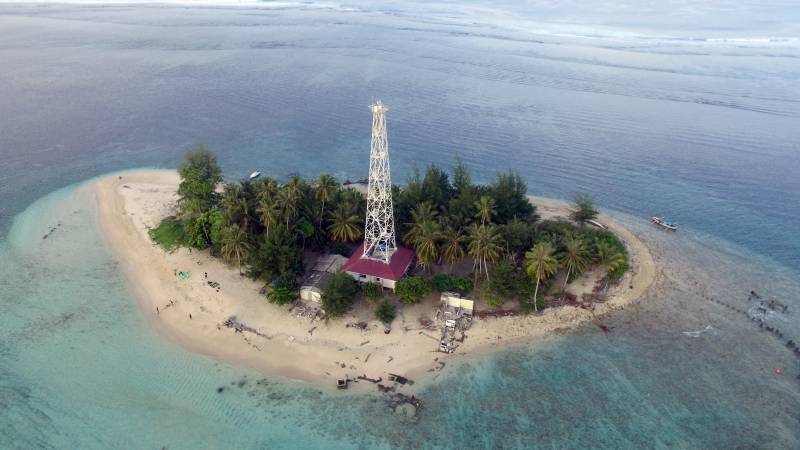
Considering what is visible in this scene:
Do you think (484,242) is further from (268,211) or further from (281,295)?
(268,211)

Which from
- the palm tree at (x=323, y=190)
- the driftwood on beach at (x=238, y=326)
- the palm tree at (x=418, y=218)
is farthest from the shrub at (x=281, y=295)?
the palm tree at (x=418, y=218)

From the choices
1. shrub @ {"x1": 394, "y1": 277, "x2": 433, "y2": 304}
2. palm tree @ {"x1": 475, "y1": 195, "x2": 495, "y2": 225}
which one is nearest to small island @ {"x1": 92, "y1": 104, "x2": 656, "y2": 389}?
shrub @ {"x1": 394, "y1": 277, "x2": 433, "y2": 304}

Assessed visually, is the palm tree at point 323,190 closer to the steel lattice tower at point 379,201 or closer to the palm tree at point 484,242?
the steel lattice tower at point 379,201

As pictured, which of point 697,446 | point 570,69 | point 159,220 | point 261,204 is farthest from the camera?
point 570,69

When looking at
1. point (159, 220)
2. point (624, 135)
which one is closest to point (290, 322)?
point (159, 220)

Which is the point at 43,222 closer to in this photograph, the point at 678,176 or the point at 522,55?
the point at 678,176

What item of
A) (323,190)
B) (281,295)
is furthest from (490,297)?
(323,190)

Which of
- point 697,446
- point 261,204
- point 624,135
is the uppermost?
point 624,135
